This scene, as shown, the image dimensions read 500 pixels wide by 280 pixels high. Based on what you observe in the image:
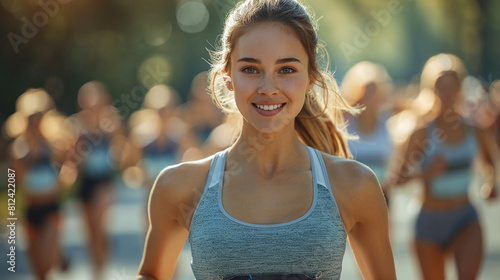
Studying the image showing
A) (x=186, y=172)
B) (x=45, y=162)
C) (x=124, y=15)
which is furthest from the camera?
(x=124, y=15)

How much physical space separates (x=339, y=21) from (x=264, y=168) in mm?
15044

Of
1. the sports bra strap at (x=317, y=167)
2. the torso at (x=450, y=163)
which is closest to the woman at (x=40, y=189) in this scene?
the torso at (x=450, y=163)

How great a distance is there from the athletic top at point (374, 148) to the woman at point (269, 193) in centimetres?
423

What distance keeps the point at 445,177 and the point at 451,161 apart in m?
0.14

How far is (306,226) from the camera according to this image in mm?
2342

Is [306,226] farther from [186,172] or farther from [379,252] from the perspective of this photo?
[186,172]

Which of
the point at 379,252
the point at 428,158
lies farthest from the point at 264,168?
the point at 428,158

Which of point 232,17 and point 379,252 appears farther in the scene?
point 232,17

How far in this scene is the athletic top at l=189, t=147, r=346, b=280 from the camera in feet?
7.61

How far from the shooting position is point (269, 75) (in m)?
2.40

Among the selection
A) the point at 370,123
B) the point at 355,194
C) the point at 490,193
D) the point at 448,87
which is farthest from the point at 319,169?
the point at 370,123

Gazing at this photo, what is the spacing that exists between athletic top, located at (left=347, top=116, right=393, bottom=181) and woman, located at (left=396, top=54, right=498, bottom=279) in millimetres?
916

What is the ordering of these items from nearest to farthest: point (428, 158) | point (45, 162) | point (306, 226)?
point (306, 226) → point (428, 158) → point (45, 162)

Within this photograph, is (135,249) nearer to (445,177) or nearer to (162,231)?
(445,177)
